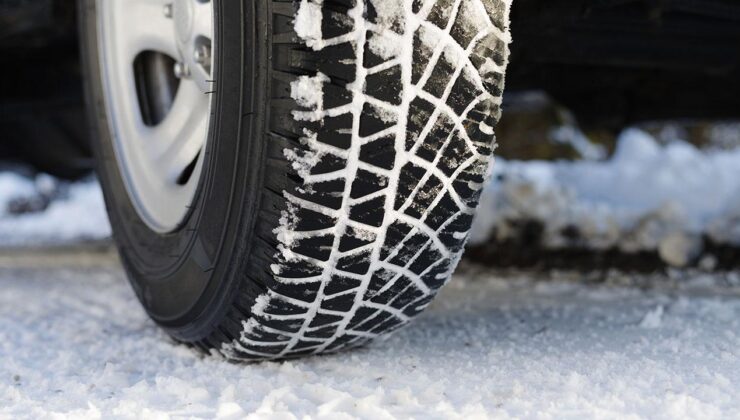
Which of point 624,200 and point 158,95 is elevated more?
point 158,95

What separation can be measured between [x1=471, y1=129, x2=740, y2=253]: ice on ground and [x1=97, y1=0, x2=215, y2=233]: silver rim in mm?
1394

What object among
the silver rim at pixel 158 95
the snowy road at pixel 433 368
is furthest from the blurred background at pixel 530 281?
the silver rim at pixel 158 95

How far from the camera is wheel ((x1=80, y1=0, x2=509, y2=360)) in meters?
1.06

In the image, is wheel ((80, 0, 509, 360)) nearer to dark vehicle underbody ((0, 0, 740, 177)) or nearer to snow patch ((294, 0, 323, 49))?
snow patch ((294, 0, 323, 49))

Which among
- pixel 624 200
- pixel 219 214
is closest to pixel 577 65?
pixel 624 200

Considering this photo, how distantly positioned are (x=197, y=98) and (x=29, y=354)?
1.89ft

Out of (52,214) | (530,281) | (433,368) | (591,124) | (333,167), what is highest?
(333,167)

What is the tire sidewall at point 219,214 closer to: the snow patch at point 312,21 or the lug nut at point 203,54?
the snow patch at point 312,21

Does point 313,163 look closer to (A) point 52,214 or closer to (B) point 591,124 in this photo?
(B) point 591,124

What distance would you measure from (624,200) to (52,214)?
3.10 m

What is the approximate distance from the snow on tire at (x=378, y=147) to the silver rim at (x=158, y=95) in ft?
1.01

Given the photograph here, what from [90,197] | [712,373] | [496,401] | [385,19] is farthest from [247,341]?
[90,197]

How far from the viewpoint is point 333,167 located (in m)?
1.08

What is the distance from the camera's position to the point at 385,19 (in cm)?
105
